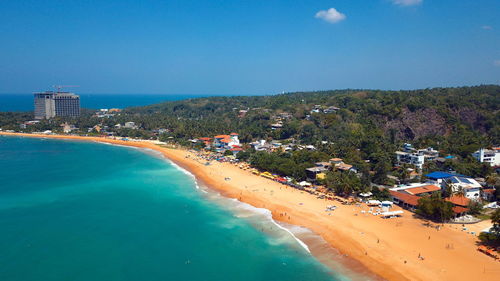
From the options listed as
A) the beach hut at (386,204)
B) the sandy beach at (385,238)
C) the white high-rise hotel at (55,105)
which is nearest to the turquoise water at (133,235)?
the sandy beach at (385,238)

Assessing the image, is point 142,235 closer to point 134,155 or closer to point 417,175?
Result: point 417,175

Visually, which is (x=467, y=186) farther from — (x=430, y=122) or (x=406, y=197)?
(x=430, y=122)

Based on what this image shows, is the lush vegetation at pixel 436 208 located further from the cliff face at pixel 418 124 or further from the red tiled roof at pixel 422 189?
the cliff face at pixel 418 124

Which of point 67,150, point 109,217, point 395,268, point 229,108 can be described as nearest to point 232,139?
point 67,150

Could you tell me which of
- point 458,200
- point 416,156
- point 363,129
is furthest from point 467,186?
point 363,129

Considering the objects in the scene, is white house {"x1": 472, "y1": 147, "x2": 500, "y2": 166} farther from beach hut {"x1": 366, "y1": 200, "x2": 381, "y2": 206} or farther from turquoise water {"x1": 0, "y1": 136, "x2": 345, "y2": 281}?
turquoise water {"x1": 0, "y1": 136, "x2": 345, "y2": 281}

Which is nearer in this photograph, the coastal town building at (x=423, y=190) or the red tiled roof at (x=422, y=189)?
the coastal town building at (x=423, y=190)

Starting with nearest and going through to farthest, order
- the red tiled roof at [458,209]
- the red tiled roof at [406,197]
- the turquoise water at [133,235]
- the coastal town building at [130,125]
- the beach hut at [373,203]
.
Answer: the turquoise water at [133,235]
the red tiled roof at [458,209]
the red tiled roof at [406,197]
the beach hut at [373,203]
the coastal town building at [130,125]
